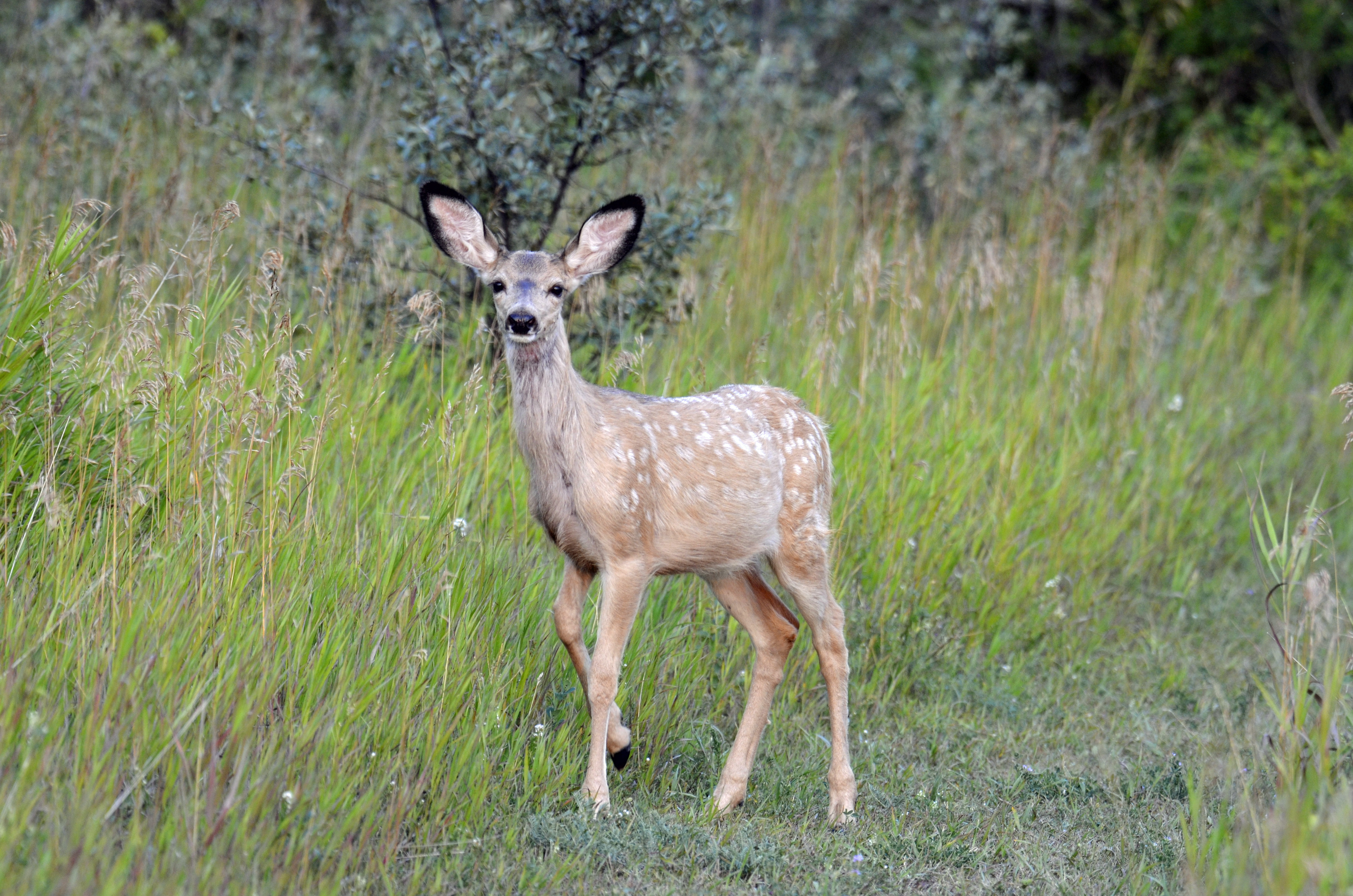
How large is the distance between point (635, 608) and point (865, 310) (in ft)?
11.2

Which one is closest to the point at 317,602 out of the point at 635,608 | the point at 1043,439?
the point at 635,608

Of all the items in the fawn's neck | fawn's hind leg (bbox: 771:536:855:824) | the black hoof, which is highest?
the fawn's neck

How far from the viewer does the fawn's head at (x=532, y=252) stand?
17.3ft

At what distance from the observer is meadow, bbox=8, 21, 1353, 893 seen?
4062mm

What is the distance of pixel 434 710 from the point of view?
4.48 metres

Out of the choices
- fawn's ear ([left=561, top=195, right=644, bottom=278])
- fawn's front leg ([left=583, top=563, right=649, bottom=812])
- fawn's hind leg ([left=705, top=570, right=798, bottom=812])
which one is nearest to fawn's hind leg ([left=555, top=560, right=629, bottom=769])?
fawn's front leg ([left=583, top=563, right=649, bottom=812])

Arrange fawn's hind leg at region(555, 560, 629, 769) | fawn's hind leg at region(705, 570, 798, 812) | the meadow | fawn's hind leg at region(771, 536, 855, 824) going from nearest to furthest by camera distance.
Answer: the meadow < fawn's hind leg at region(555, 560, 629, 769) < fawn's hind leg at region(705, 570, 798, 812) < fawn's hind leg at region(771, 536, 855, 824)

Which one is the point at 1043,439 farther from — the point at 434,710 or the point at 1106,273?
the point at 434,710

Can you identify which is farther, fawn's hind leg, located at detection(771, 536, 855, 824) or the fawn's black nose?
fawn's hind leg, located at detection(771, 536, 855, 824)

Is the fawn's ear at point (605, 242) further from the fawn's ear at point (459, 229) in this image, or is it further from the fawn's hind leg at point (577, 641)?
the fawn's hind leg at point (577, 641)

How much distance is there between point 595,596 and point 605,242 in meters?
1.59

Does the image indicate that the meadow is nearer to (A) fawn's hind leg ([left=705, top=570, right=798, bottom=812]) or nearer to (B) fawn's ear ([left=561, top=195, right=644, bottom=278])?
(A) fawn's hind leg ([left=705, top=570, right=798, bottom=812])

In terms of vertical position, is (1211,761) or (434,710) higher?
(434,710)

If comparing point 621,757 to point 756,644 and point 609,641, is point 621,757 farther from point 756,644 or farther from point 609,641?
point 756,644
